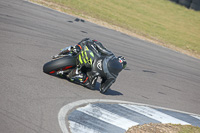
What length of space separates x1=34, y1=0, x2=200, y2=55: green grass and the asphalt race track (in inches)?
221

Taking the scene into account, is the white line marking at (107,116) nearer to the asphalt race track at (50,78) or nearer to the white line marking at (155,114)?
the asphalt race track at (50,78)

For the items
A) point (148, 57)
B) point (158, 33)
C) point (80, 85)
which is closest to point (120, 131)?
point (80, 85)

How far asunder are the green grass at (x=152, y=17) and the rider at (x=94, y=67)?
12922 mm

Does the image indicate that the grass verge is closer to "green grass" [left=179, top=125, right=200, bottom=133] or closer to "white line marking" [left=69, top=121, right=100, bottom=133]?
"green grass" [left=179, top=125, right=200, bottom=133]

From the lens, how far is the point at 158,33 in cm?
2269

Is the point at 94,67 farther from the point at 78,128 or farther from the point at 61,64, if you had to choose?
the point at 78,128

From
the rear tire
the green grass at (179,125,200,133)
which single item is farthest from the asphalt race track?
the green grass at (179,125,200,133)

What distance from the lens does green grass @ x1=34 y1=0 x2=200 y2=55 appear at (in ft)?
69.4

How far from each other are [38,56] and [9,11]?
542 cm

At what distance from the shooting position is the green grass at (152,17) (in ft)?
69.4

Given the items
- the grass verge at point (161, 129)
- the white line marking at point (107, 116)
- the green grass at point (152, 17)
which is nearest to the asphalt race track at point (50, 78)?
the white line marking at point (107, 116)

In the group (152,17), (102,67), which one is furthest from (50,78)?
(152,17)

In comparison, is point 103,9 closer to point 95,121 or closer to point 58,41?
point 58,41

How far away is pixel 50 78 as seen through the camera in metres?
6.54
